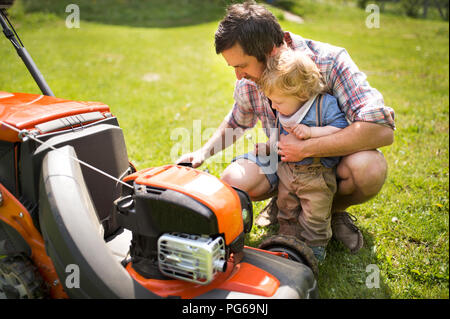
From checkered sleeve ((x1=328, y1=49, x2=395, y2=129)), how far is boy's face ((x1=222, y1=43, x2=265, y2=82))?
41 cm

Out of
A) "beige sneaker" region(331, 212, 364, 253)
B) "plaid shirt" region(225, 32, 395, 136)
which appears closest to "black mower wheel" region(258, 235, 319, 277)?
"beige sneaker" region(331, 212, 364, 253)

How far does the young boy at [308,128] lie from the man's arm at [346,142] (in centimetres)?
5

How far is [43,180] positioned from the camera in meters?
1.48

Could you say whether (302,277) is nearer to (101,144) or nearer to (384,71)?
(101,144)

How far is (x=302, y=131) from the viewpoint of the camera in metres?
2.02

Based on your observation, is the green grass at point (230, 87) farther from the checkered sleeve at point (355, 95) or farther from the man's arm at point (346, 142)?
the checkered sleeve at point (355, 95)

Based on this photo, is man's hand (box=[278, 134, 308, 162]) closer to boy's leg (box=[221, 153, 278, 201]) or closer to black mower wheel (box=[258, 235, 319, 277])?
boy's leg (box=[221, 153, 278, 201])

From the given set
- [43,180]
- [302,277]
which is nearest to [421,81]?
[302,277]

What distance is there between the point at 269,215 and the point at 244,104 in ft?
2.63

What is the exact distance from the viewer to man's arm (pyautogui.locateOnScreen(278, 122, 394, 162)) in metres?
1.98

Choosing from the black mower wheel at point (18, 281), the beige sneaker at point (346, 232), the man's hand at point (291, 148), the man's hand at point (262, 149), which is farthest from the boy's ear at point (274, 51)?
the black mower wheel at point (18, 281)

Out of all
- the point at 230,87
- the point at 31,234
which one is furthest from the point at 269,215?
the point at 230,87

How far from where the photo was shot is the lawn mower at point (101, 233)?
4.53ft

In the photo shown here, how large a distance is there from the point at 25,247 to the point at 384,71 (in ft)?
25.4
